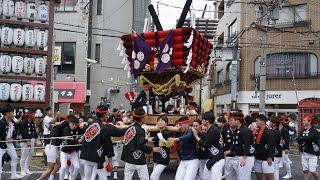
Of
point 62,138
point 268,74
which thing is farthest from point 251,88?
point 62,138

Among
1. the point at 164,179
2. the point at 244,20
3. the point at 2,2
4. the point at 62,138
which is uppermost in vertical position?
the point at 244,20

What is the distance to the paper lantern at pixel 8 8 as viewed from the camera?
14.6 metres

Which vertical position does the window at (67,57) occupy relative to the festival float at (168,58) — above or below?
above

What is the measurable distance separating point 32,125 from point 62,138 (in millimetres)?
3184

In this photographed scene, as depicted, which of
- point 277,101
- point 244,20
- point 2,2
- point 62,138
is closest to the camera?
point 62,138

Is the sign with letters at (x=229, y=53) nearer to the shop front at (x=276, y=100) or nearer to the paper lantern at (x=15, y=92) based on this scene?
the shop front at (x=276, y=100)

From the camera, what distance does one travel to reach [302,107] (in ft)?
68.9

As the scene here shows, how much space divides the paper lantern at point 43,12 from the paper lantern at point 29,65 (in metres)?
1.62

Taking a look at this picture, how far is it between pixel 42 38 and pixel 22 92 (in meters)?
2.22

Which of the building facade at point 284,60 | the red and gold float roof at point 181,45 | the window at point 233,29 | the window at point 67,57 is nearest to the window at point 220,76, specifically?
the window at point 233,29

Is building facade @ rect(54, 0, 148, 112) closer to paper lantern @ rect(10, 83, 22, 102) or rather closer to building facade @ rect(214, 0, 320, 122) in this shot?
building facade @ rect(214, 0, 320, 122)

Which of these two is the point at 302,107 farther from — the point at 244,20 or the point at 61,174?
the point at 61,174

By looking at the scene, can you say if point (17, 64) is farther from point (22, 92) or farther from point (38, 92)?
point (38, 92)

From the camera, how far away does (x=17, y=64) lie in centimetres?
1479
